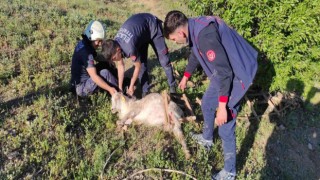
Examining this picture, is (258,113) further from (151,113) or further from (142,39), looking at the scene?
(142,39)

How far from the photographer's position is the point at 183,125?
18.6ft

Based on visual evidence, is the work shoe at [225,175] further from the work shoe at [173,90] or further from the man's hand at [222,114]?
the work shoe at [173,90]

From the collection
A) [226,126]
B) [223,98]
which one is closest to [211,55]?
[223,98]

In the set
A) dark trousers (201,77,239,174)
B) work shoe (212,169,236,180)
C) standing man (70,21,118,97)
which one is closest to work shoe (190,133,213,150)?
dark trousers (201,77,239,174)

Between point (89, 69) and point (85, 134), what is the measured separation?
114 centimetres

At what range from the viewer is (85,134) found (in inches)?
209

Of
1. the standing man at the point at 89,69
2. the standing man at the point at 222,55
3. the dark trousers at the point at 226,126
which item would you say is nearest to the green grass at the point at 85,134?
the standing man at the point at 89,69

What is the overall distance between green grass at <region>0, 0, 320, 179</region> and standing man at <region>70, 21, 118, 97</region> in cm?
25

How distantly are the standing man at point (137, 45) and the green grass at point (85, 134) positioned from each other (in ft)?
1.87

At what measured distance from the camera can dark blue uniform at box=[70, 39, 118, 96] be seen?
5.77 m

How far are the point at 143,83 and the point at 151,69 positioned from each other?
1.26 metres

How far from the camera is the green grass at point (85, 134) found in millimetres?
4668

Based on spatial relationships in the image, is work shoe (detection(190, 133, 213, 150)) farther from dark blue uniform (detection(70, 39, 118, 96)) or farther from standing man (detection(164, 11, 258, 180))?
dark blue uniform (detection(70, 39, 118, 96))

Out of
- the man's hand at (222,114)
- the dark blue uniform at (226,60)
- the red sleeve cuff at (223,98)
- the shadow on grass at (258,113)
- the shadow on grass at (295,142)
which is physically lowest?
the shadow on grass at (295,142)
